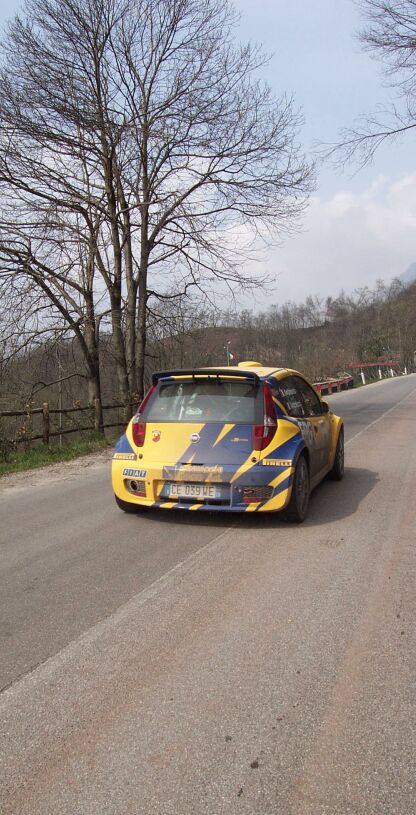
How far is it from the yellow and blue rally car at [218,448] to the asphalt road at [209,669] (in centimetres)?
32

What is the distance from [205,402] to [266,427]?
69cm

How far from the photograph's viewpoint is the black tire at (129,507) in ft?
20.0

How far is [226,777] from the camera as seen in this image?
88.1 inches

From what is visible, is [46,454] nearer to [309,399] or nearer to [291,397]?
[309,399]

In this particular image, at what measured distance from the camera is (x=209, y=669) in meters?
3.04

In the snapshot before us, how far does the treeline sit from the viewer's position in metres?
17.9

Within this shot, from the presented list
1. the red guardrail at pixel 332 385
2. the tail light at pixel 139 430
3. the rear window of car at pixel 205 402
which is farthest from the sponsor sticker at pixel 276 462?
the red guardrail at pixel 332 385

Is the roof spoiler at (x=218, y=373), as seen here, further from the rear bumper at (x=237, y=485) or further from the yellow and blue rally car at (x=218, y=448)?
the rear bumper at (x=237, y=485)

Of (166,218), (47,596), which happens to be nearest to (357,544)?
(47,596)

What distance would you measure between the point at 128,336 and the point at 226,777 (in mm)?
18015

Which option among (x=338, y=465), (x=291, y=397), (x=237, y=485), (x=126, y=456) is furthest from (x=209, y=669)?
(x=338, y=465)

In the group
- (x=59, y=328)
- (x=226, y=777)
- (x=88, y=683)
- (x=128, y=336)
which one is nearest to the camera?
(x=226, y=777)

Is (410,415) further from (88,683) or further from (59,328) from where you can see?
(88,683)

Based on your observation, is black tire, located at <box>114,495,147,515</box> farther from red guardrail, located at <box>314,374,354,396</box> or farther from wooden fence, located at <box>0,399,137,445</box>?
red guardrail, located at <box>314,374,354,396</box>
